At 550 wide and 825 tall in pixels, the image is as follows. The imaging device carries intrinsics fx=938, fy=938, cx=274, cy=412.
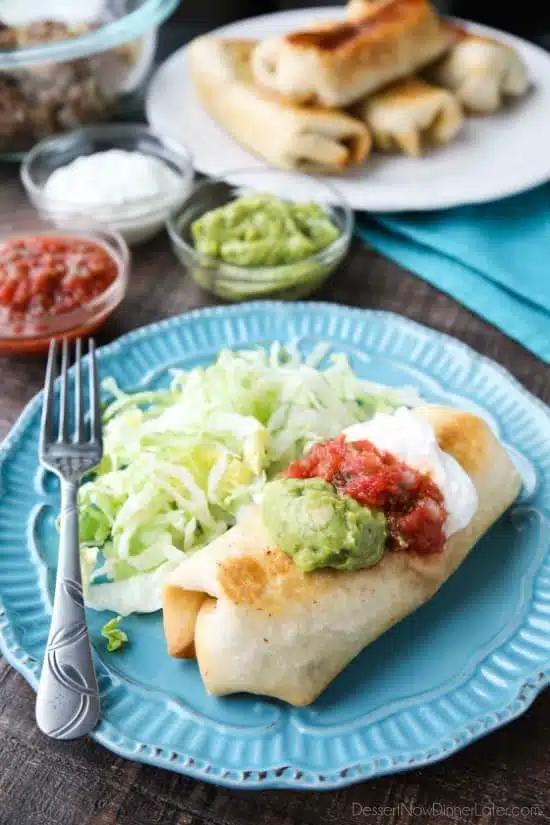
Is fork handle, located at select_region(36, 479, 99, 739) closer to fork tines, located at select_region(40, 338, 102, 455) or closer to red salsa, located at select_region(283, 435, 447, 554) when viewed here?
fork tines, located at select_region(40, 338, 102, 455)

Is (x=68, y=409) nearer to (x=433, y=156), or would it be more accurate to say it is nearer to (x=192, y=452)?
(x=192, y=452)

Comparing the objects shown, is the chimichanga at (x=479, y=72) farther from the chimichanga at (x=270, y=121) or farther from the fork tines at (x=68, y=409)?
the fork tines at (x=68, y=409)

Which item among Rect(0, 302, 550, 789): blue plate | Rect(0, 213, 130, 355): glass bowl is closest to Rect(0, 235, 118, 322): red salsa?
Rect(0, 213, 130, 355): glass bowl

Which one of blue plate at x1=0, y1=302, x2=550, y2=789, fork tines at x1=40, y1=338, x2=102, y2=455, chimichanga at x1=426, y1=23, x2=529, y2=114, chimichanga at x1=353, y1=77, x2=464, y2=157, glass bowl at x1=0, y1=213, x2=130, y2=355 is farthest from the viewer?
chimichanga at x1=426, y1=23, x2=529, y2=114

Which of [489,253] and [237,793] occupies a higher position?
[489,253]

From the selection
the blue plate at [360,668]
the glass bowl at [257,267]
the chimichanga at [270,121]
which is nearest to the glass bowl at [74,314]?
the glass bowl at [257,267]

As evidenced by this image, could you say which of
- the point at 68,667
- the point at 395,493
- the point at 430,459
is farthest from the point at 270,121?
the point at 68,667
